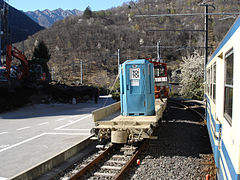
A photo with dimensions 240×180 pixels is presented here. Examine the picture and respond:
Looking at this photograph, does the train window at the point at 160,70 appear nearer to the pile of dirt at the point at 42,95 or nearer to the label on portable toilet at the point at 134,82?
the label on portable toilet at the point at 134,82

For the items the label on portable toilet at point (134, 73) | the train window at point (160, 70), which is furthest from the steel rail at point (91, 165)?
the train window at point (160, 70)

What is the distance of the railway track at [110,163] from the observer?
5.67m

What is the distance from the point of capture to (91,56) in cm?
6444

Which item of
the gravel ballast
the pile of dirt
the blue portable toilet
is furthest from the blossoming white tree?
the blue portable toilet

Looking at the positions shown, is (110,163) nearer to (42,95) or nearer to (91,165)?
(91,165)

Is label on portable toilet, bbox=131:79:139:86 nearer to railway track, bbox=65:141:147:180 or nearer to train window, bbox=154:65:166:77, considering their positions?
railway track, bbox=65:141:147:180

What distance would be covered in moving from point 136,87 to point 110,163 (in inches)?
114

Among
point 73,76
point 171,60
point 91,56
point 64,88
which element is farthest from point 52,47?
point 64,88

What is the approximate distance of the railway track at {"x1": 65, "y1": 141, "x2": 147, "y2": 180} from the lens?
567 centimetres

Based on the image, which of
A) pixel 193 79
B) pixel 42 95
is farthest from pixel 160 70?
pixel 42 95

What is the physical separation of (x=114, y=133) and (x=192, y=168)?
226 cm

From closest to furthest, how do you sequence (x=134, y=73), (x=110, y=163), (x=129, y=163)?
1. (x=129, y=163)
2. (x=110, y=163)
3. (x=134, y=73)

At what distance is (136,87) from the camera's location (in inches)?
333

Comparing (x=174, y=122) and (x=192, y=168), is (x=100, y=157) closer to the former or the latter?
(x=192, y=168)
